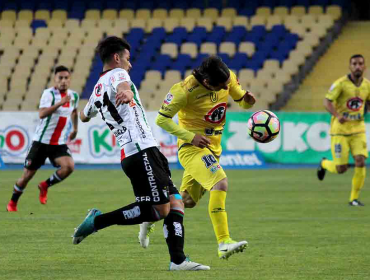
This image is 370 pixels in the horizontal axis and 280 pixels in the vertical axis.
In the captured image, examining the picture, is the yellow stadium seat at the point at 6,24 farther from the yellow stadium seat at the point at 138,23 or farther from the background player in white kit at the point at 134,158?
the background player in white kit at the point at 134,158

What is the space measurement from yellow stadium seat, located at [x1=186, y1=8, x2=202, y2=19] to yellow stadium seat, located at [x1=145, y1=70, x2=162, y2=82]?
445 cm

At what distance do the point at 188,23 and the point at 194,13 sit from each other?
1005 mm

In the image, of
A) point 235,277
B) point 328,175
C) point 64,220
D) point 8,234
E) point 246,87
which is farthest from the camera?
point 246,87

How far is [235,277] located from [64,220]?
4.73 meters

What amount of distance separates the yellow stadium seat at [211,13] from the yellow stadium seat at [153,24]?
172cm

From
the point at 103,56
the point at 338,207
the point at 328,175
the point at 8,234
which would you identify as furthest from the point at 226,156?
the point at 103,56

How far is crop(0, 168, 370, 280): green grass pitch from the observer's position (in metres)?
6.98

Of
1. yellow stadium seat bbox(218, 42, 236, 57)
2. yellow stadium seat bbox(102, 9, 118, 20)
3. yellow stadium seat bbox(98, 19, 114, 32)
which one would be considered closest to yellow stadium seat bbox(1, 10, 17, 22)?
yellow stadium seat bbox(102, 9, 118, 20)

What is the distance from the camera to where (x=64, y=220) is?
1094cm

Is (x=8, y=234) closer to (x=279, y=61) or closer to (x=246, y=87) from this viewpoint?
(x=246, y=87)

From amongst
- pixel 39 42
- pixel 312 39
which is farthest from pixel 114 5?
pixel 312 39

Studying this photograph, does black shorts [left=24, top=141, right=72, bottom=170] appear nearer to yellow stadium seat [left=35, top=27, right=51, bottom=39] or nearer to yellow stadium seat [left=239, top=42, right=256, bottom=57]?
yellow stadium seat [left=239, top=42, right=256, bottom=57]

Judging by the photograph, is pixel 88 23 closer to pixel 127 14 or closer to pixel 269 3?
pixel 127 14

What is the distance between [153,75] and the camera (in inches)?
1082
